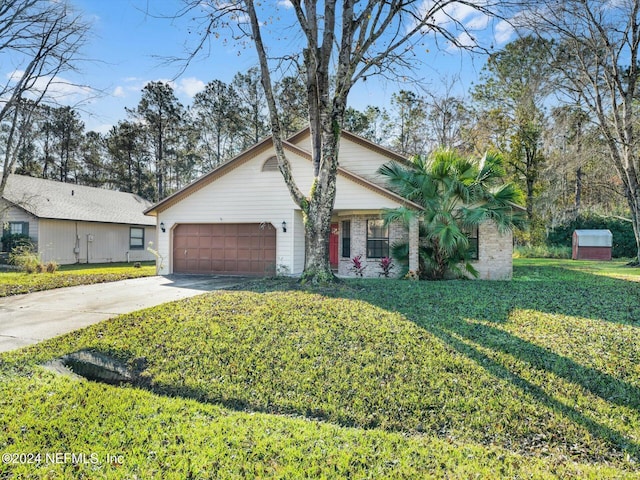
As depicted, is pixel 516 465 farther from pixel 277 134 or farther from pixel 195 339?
pixel 277 134

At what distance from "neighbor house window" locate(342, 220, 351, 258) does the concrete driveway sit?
4646mm

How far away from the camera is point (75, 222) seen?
19.5m

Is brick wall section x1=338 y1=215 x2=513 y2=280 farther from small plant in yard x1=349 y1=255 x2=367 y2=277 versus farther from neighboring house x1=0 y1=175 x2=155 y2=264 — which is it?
neighboring house x1=0 y1=175 x2=155 y2=264

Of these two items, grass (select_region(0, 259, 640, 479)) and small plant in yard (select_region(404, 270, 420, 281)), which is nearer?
grass (select_region(0, 259, 640, 479))

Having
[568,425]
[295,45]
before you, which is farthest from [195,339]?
[295,45]

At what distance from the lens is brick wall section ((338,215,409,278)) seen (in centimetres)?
1335

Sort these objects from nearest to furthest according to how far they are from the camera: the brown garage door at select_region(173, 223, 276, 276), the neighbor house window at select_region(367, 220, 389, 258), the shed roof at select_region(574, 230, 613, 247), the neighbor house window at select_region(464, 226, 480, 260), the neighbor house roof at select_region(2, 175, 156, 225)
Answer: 1. the neighbor house window at select_region(464, 226, 480, 260)
2. the neighbor house window at select_region(367, 220, 389, 258)
3. the brown garage door at select_region(173, 223, 276, 276)
4. the neighbor house roof at select_region(2, 175, 156, 225)
5. the shed roof at select_region(574, 230, 613, 247)

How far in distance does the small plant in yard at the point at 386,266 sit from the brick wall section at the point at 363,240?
241mm

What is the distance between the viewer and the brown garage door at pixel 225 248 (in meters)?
14.1

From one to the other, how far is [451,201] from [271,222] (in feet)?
20.3

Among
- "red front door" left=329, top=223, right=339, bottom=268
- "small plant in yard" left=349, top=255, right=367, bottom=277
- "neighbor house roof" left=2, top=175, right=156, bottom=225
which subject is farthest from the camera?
"neighbor house roof" left=2, top=175, right=156, bottom=225

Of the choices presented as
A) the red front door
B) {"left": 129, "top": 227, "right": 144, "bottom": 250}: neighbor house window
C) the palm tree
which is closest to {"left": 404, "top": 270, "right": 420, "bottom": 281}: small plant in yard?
the palm tree

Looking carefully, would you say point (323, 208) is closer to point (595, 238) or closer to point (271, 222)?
point (271, 222)

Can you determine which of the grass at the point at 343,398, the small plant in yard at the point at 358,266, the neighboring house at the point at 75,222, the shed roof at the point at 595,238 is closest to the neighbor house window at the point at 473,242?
the small plant in yard at the point at 358,266
